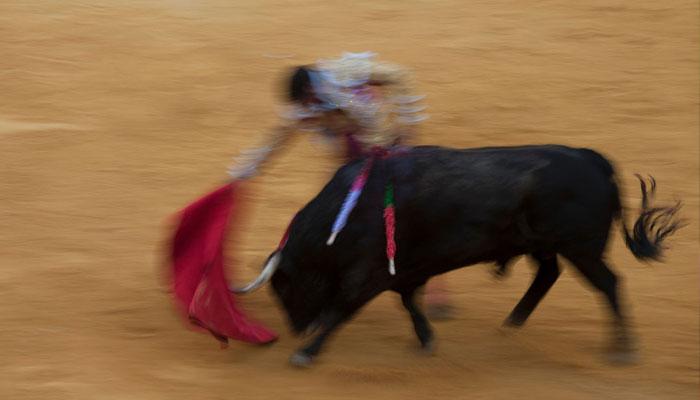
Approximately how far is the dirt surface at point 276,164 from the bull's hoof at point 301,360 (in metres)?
0.05

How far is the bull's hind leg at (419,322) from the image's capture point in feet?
20.9

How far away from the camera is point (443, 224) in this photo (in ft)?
20.2

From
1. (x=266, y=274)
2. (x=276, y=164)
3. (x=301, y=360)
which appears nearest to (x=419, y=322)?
(x=301, y=360)

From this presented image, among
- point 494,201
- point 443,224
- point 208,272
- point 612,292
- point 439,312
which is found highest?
point 494,201

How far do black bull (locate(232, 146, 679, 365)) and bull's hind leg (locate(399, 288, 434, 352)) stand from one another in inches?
3.9

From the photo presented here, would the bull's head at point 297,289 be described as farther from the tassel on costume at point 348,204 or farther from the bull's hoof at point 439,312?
the bull's hoof at point 439,312

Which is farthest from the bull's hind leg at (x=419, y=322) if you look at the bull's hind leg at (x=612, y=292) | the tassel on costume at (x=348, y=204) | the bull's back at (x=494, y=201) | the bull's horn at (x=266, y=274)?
the bull's hind leg at (x=612, y=292)

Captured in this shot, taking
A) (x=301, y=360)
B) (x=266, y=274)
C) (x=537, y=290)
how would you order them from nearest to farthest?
(x=301, y=360) < (x=266, y=274) < (x=537, y=290)

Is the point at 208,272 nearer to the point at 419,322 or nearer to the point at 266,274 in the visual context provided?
the point at 266,274

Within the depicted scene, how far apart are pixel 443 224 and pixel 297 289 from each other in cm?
79

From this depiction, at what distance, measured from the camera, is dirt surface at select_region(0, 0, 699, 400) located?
6.07 metres

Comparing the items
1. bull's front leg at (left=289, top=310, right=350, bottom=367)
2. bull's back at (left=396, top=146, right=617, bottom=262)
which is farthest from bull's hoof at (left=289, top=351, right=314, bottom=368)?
bull's back at (left=396, top=146, right=617, bottom=262)

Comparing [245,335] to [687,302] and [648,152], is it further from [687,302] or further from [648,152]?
[648,152]

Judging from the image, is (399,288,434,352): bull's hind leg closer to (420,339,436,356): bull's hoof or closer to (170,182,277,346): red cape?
(420,339,436,356): bull's hoof
